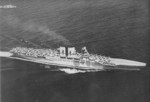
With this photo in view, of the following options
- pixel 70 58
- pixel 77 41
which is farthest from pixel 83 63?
pixel 77 41

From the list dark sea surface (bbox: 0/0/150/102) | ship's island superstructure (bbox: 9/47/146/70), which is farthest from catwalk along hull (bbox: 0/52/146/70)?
dark sea surface (bbox: 0/0/150/102)

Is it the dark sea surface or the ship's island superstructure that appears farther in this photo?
the ship's island superstructure

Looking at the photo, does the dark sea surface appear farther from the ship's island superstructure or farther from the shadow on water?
the ship's island superstructure

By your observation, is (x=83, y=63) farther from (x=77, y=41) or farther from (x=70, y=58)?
(x=77, y=41)

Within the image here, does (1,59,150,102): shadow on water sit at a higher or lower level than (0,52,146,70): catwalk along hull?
lower

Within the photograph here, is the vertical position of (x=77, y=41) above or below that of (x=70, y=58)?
above

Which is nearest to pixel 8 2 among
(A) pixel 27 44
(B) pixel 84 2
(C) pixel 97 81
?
(A) pixel 27 44
